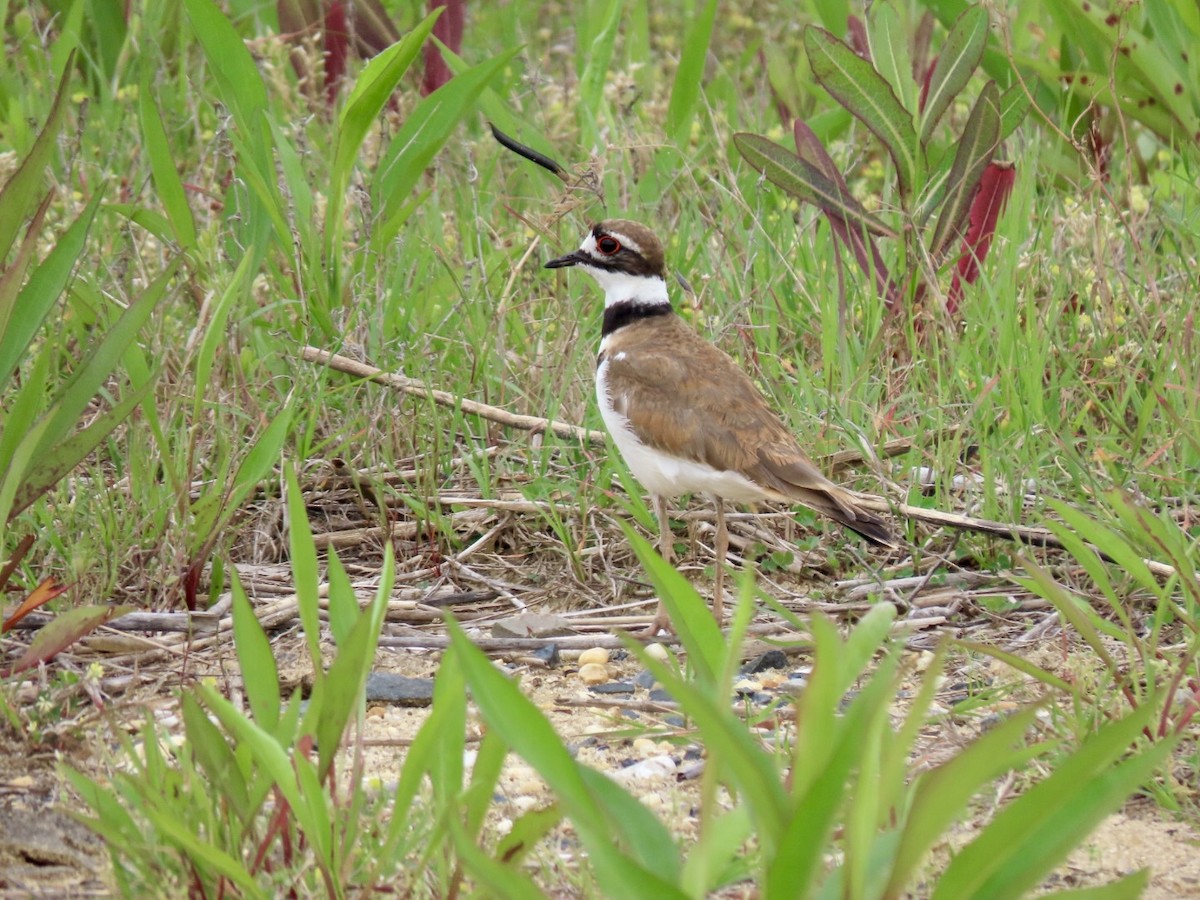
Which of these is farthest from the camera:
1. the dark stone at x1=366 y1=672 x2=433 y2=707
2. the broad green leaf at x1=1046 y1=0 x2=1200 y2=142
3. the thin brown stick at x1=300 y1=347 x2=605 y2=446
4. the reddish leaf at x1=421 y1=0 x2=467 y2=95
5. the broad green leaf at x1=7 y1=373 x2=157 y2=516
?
the reddish leaf at x1=421 y1=0 x2=467 y2=95

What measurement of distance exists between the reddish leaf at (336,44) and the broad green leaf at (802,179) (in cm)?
253

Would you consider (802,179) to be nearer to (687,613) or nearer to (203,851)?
(687,613)

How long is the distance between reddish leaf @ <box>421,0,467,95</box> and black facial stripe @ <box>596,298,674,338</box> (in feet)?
7.21

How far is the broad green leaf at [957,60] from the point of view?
5387 mm

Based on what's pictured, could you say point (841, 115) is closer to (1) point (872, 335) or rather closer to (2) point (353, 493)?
(1) point (872, 335)

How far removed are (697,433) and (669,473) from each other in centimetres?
14

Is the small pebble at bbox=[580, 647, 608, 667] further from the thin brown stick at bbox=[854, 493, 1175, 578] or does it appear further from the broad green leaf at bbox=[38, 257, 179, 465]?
the broad green leaf at bbox=[38, 257, 179, 465]

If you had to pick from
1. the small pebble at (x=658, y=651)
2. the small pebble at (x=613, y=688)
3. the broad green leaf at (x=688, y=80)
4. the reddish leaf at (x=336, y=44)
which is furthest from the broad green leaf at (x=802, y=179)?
the reddish leaf at (x=336, y=44)

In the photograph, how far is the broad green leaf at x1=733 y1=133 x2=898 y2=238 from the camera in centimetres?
547

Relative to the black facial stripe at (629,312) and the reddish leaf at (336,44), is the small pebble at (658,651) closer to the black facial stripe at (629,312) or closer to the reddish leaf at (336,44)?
the black facial stripe at (629,312)

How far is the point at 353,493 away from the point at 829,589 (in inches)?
59.4

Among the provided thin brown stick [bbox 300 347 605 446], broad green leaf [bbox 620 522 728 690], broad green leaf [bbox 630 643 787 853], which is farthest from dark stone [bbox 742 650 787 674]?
broad green leaf [bbox 630 643 787 853]

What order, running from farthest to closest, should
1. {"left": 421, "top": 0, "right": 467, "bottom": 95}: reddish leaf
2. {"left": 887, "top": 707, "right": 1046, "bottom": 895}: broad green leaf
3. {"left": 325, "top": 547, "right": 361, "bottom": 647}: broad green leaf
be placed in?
{"left": 421, "top": 0, "right": 467, "bottom": 95}: reddish leaf → {"left": 325, "top": 547, "right": 361, "bottom": 647}: broad green leaf → {"left": 887, "top": 707, "right": 1046, "bottom": 895}: broad green leaf

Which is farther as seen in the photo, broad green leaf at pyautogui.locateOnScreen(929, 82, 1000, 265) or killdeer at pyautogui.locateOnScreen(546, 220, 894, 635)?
broad green leaf at pyautogui.locateOnScreen(929, 82, 1000, 265)
